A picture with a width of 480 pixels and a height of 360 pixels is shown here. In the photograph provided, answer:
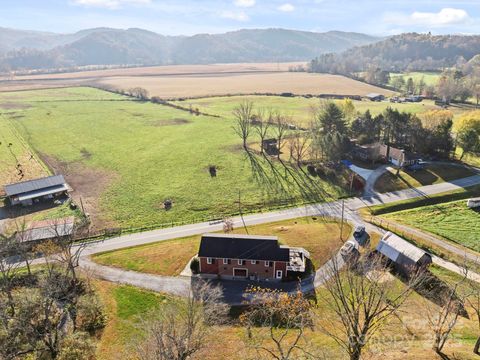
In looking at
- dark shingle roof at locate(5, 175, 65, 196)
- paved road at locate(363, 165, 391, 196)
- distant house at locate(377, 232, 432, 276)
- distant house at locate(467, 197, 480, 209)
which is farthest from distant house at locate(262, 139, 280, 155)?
dark shingle roof at locate(5, 175, 65, 196)

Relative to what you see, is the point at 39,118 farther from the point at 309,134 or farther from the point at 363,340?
the point at 363,340

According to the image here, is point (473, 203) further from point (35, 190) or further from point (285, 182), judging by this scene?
point (35, 190)

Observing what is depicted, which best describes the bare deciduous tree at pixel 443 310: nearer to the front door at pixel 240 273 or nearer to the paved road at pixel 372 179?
the front door at pixel 240 273

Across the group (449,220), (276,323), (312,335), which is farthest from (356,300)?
(449,220)

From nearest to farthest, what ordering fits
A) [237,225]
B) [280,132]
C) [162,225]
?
[237,225] → [162,225] → [280,132]

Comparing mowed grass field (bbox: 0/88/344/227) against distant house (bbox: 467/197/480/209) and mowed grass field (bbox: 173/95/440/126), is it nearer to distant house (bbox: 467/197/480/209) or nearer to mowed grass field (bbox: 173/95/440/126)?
mowed grass field (bbox: 173/95/440/126)

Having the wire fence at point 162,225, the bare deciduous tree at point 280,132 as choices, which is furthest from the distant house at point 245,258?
the bare deciduous tree at point 280,132
